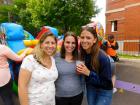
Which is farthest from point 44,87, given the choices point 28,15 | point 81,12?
point 28,15

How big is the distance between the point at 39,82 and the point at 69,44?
0.67 metres

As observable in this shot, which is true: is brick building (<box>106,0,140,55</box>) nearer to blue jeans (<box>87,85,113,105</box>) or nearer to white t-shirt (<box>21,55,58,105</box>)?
blue jeans (<box>87,85,113,105</box>)

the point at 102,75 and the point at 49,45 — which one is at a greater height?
the point at 49,45

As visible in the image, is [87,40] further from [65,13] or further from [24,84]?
[65,13]

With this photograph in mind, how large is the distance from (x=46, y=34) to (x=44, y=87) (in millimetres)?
548

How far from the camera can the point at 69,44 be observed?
361 cm

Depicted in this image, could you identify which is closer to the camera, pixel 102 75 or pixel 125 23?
pixel 102 75

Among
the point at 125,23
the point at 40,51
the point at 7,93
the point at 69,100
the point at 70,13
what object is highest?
the point at 70,13

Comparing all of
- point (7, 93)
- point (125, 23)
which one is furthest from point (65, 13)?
point (7, 93)

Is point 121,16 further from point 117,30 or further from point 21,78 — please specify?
point 21,78

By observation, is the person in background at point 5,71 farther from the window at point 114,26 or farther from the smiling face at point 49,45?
the window at point 114,26

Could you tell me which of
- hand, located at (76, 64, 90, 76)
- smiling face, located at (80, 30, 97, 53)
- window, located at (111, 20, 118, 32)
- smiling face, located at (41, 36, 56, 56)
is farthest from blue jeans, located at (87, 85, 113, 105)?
window, located at (111, 20, 118, 32)

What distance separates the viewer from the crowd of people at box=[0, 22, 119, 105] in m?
3.17

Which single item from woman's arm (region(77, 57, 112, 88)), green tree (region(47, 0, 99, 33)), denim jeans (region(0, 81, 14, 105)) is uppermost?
green tree (region(47, 0, 99, 33))
